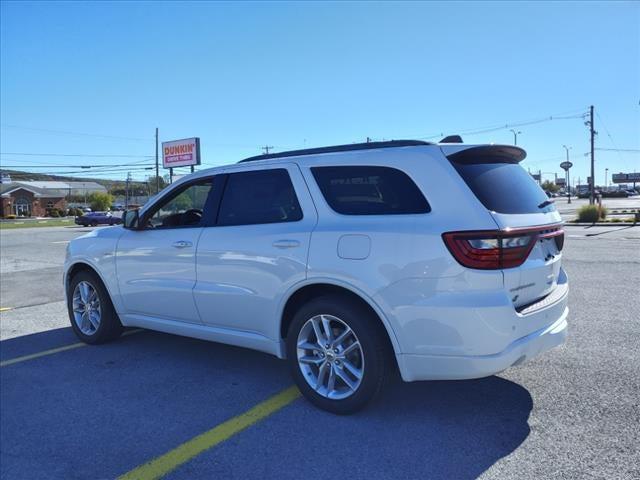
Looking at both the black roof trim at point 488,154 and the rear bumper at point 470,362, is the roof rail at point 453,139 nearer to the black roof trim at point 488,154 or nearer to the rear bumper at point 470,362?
the black roof trim at point 488,154

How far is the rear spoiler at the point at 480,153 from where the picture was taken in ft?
11.6

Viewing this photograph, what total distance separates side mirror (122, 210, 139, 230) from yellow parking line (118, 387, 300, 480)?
2353 mm

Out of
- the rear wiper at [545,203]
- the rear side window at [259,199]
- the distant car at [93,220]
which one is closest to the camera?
the rear wiper at [545,203]

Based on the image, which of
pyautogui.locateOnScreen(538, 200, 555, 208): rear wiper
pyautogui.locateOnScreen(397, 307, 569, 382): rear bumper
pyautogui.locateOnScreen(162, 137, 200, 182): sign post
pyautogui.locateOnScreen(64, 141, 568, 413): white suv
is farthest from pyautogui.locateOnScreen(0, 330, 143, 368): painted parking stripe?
pyautogui.locateOnScreen(162, 137, 200, 182): sign post

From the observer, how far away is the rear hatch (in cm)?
330

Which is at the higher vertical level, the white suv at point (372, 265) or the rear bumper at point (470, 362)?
the white suv at point (372, 265)

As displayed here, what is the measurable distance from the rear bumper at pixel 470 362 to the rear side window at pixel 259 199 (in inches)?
54.3

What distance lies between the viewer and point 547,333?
360 centimetres

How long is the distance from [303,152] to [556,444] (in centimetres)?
272

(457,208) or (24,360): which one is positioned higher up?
(457,208)

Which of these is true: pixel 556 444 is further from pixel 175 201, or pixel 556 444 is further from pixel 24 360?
pixel 24 360

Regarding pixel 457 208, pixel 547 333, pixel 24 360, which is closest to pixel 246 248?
pixel 457 208

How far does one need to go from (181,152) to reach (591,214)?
3708 centimetres

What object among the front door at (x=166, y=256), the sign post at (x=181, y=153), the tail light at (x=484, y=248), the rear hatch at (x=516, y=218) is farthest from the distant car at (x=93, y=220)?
the tail light at (x=484, y=248)
